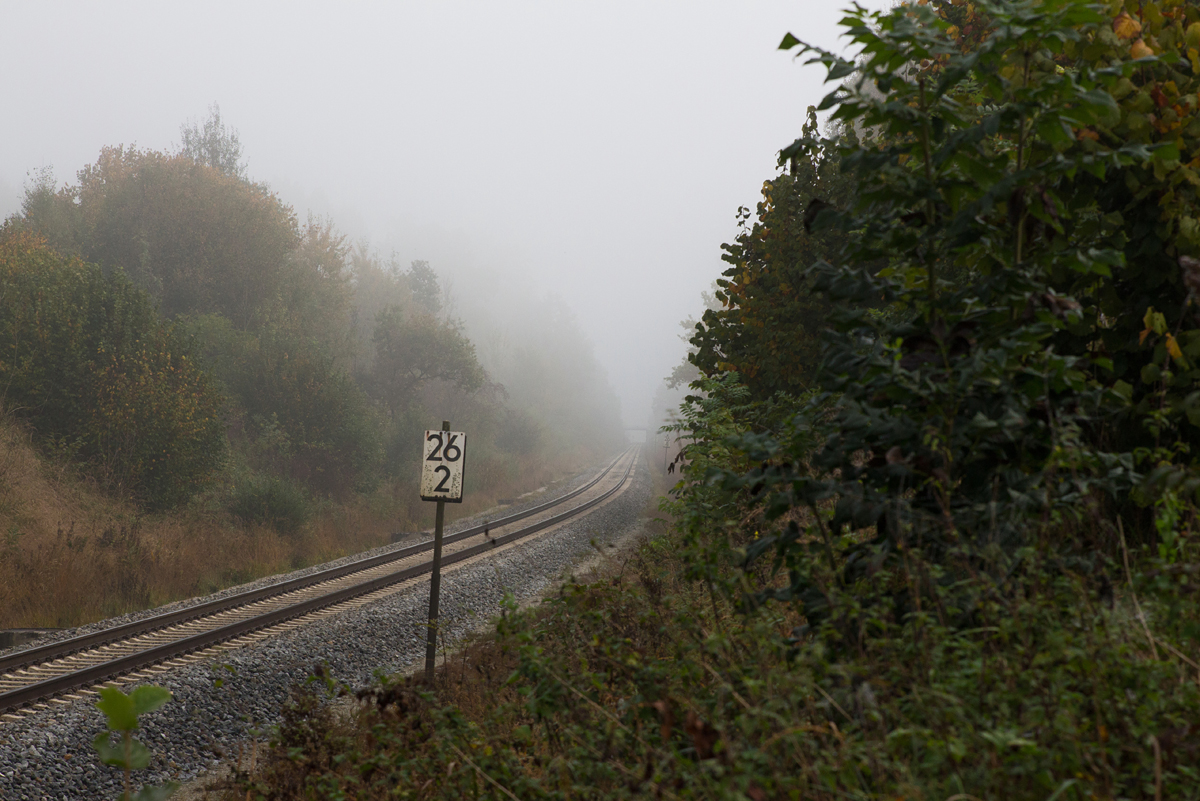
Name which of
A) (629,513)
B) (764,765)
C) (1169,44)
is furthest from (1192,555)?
(629,513)

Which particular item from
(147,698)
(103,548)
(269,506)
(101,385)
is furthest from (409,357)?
(147,698)

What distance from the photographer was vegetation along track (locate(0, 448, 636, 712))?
7.52m

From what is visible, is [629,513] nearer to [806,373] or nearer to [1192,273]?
[806,373]

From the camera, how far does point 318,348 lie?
91.8ft

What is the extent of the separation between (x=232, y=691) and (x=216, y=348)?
2097cm

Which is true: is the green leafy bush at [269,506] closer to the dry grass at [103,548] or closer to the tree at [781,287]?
the dry grass at [103,548]

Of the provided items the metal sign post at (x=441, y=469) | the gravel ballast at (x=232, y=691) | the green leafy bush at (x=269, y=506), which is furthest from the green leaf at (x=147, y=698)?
the green leafy bush at (x=269, y=506)

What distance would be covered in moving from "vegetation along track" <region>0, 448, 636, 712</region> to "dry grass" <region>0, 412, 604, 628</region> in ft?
7.41

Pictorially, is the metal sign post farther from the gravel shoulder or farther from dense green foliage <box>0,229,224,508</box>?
dense green foliage <box>0,229,224,508</box>

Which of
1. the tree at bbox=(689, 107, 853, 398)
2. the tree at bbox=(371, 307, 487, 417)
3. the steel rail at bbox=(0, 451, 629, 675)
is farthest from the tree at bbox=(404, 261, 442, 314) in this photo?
the tree at bbox=(689, 107, 853, 398)

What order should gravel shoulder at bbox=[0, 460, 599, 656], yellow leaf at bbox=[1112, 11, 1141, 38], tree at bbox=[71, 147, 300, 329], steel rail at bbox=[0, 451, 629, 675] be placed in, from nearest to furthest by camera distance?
1. yellow leaf at bbox=[1112, 11, 1141, 38]
2. steel rail at bbox=[0, 451, 629, 675]
3. gravel shoulder at bbox=[0, 460, 599, 656]
4. tree at bbox=[71, 147, 300, 329]

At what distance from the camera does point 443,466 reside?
8.46 meters

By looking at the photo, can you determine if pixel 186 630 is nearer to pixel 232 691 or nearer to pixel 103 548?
pixel 232 691

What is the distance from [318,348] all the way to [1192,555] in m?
28.7
